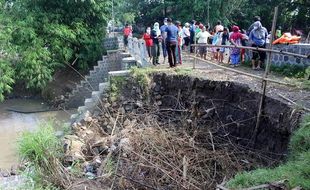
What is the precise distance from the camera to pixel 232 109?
9.09m

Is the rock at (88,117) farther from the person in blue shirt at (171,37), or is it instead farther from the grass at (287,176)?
the grass at (287,176)

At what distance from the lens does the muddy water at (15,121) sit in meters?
13.3

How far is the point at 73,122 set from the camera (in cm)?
1177

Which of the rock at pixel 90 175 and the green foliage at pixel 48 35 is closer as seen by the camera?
the rock at pixel 90 175

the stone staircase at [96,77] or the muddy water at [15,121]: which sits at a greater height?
the stone staircase at [96,77]

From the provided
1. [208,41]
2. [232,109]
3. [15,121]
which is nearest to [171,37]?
[232,109]

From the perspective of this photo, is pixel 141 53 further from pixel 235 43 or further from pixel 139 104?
pixel 235 43

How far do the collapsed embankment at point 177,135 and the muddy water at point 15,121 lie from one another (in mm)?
3775

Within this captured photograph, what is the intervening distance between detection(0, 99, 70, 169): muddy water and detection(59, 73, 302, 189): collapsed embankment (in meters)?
3.78

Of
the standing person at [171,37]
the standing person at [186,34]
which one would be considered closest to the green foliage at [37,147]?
the standing person at [171,37]

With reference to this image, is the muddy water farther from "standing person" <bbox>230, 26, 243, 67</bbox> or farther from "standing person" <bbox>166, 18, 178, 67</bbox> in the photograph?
"standing person" <bbox>230, 26, 243, 67</bbox>

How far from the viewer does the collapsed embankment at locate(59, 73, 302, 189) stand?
24.1ft

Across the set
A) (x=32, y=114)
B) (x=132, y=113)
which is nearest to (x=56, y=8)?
(x=32, y=114)

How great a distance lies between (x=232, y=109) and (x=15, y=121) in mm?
11406
